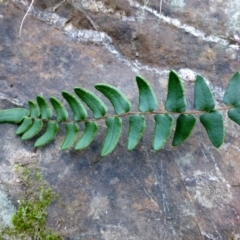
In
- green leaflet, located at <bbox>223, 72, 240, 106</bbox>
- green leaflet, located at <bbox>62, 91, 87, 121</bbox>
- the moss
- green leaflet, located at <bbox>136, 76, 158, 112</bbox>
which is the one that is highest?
green leaflet, located at <bbox>223, 72, 240, 106</bbox>

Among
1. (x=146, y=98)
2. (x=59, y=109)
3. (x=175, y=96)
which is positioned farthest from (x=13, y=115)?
(x=175, y=96)

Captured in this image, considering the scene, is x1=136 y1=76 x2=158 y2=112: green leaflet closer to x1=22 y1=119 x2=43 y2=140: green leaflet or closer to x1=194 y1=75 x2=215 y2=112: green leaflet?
x1=194 y1=75 x2=215 y2=112: green leaflet

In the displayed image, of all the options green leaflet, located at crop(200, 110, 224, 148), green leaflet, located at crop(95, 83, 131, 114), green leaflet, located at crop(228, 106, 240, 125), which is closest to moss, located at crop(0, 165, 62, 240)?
green leaflet, located at crop(95, 83, 131, 114)

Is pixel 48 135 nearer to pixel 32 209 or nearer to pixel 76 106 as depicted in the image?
pixel 76 106

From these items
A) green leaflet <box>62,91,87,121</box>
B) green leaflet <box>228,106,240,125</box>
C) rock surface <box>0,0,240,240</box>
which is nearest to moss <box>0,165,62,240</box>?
rock surface <box>0,0,240,240</box>

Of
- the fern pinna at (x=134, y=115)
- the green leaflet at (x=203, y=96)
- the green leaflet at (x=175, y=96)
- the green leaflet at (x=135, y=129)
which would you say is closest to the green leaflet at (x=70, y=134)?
the fern pinna at (x=134, y=115)

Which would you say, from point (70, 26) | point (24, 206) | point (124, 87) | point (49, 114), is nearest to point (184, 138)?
point (124, 87)

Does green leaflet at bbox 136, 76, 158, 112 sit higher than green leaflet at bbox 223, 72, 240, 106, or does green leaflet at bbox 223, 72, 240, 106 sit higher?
green leaflet at bbox 223, 72, 240, 106

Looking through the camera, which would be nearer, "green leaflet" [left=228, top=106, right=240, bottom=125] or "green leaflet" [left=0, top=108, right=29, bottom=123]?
"green leaflet" [left=228, top=106, right=240, bottom=125]

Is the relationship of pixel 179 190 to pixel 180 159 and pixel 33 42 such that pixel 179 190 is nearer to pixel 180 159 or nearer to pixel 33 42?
pixel 180 159
